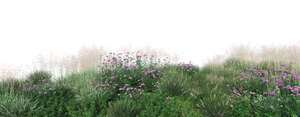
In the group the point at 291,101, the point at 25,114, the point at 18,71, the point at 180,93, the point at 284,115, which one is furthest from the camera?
the point at 18,71

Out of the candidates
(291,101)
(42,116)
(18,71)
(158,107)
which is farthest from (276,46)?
(18,71)

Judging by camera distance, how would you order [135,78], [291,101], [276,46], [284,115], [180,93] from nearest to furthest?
1. [284,115]
2. [291,101]
3. [180,93]
4. [135,78]
5. [276,46]

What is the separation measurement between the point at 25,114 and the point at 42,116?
1.32 ft

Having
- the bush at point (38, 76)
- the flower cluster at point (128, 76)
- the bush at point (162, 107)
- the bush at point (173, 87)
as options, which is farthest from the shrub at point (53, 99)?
the bush at point (38, 76)

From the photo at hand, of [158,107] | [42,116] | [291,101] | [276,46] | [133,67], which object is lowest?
[42,116]

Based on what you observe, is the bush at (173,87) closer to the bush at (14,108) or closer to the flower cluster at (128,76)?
the flower cluster at (128,76)

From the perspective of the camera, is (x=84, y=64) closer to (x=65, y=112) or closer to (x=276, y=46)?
(x=65, y=112)

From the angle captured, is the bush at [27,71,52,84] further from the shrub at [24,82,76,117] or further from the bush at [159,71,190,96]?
the bush at [159,71,190,96]

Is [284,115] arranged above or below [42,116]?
above

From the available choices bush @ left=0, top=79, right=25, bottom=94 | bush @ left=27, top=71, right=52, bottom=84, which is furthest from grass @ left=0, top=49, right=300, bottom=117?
bush @ left=27, top=71, right=52, bottom=84

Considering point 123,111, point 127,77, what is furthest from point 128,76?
point 123,111

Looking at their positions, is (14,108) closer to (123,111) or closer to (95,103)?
(95,103)

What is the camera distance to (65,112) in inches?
167

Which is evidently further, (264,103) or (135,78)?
(135,78)
